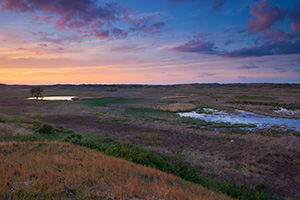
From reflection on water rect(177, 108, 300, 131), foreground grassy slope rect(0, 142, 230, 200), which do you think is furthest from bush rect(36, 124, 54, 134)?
reflection on water rect(177, 108, 300, 131)

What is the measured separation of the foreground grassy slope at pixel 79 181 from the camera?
506cm

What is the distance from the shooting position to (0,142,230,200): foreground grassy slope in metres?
5.06

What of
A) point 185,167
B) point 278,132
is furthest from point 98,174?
point 278,132

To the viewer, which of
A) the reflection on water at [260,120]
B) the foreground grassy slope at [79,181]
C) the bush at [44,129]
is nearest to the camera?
the foreground grassy slope at [79,181]

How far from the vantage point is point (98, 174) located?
6.59 metres

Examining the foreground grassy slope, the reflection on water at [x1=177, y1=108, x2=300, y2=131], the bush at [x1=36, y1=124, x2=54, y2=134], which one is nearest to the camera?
the foreground grassy slope

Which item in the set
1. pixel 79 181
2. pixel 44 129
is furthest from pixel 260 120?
pixel 79 181

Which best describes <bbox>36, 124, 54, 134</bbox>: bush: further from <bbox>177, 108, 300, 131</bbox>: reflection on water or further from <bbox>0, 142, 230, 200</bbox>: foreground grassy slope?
<bbox>177, 108, 300, 131</bbox>: reflection on water

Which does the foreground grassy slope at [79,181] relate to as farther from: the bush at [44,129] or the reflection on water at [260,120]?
the reflection on water at [260,120]

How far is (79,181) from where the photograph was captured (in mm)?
5922

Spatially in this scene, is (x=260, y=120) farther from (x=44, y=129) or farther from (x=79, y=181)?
(x=79, y=181)

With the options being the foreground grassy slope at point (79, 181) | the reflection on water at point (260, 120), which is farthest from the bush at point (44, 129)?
the reflection on water at point (260, 120)

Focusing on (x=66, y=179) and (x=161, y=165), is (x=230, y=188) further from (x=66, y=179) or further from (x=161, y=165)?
(x=66, y=179)

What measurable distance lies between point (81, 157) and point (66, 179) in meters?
3.01
